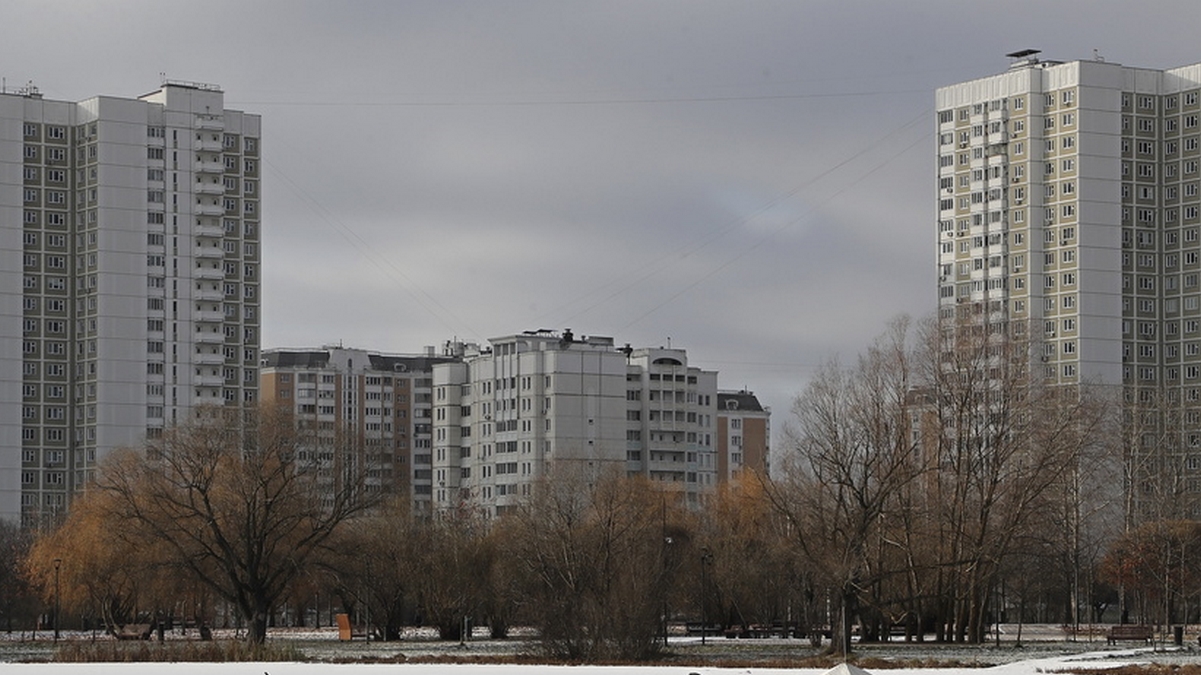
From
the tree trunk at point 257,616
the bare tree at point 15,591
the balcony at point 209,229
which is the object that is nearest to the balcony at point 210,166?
the balcony at point 209,229

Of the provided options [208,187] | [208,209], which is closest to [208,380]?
[208,209]

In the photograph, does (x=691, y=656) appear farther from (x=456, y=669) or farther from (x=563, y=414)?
(x=563, y=414)

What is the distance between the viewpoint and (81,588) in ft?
286

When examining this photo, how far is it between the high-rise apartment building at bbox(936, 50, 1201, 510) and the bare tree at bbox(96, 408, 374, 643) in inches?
2922

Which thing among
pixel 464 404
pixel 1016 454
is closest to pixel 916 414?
pixel 1016 454

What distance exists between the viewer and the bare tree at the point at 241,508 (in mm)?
68750

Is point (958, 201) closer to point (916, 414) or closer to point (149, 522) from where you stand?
point (916, 414)

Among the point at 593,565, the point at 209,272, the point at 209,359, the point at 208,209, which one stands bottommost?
the point at 593,565

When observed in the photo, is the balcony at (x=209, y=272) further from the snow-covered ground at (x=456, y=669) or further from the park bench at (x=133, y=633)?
the snow-covered ground at (x=456, y=669)

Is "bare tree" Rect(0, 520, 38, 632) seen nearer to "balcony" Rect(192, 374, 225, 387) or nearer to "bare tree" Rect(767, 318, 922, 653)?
"balcony" Rect(192, 374, 225, 387)

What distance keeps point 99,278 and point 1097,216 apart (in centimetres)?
7619

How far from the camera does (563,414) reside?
163 meters

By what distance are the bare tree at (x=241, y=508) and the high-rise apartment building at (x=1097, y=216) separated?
2922 inches

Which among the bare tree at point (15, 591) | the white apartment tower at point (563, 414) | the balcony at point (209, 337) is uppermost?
the balcony at point (209, 337)
